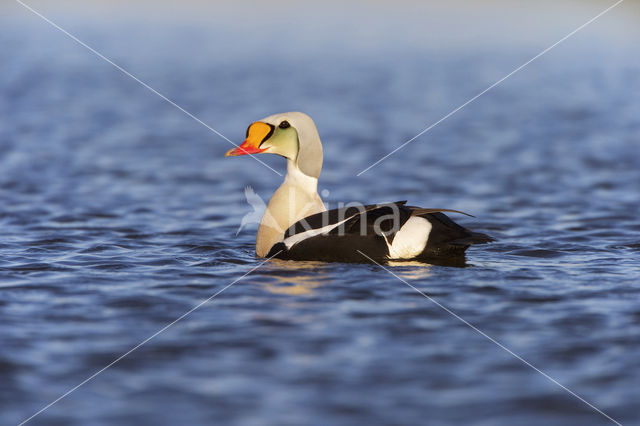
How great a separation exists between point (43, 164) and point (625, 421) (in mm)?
10320

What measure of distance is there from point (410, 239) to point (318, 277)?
79 cm

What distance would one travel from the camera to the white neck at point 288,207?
7293mm

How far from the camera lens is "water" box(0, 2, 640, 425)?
14.3 ft

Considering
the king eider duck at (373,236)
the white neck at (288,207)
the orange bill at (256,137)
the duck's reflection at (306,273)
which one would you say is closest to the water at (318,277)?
the duck's reflection at (306,273)

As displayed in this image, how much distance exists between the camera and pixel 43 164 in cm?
1281

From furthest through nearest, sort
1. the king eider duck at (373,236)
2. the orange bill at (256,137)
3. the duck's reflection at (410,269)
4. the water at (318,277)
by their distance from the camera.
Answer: the orange bill at (256,137), the king eider duck at (373,236), the duck's reflection at (410,269), the water at (318,277)

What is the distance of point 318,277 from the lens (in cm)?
655

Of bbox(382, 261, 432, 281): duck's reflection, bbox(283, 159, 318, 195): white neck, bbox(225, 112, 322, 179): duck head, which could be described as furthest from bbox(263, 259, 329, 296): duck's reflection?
bbox(225, 112, 322, 179): duck head

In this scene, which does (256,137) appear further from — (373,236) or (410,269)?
(410,269)

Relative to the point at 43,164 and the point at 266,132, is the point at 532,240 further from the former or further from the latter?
the point at 43,164

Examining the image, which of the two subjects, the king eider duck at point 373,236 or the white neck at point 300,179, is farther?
the white neck at point 300,179

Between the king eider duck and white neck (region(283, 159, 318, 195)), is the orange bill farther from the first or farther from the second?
the king eider duck

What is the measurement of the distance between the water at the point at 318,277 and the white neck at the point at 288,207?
0.26 m

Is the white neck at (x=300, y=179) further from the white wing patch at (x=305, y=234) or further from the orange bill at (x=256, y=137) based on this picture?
the white wing patch at (x=305, y=234)
